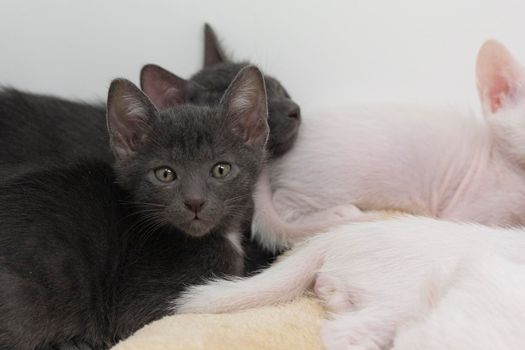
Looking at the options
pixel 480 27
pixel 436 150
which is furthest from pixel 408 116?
pixel 480 27

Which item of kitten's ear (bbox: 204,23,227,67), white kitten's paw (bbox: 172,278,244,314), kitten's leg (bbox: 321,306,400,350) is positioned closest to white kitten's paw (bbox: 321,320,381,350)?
kitten's leg (bbox: 321,306,400,350)

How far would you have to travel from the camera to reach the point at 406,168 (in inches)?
72.5

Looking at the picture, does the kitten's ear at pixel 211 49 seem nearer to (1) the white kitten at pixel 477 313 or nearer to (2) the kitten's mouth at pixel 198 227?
(2) the kitten's mouth at pixel 198 227

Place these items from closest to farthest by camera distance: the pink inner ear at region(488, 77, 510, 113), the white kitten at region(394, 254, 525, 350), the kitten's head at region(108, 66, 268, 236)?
1. the white kitten at region(394, 254, 525, 350)
2. the kitten's head at region(108, 66, 268, 236)
3. the pink inner ear at region(488, 77, 510, 113)

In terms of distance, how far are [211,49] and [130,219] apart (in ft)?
2.42

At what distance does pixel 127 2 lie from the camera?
206 cm

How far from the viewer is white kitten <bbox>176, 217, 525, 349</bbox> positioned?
1109 mm

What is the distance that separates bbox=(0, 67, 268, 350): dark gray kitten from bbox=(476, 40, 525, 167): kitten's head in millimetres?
696

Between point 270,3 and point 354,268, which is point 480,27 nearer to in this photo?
point 270,3

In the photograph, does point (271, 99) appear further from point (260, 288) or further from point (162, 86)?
point (260, 288)

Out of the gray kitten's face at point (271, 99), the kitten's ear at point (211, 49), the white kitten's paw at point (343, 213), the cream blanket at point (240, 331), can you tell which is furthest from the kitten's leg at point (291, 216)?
the kitten's ear at point (211, 49)

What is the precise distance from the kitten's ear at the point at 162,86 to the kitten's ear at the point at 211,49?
24 centimetres

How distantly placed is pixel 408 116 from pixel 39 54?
3.90 ft

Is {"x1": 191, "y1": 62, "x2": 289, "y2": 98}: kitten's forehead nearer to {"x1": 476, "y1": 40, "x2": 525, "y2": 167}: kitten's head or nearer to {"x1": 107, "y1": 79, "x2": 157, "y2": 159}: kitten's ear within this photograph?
{"x1": 107, "y1": 79, "x2": 157, "y2": 159}: kitten's ear
